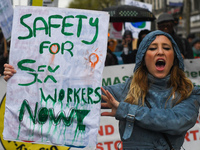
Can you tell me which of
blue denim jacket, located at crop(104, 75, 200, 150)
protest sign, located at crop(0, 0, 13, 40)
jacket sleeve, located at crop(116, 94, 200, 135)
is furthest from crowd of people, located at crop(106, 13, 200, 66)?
jacket sleeve, located at crop(116, 94, 200, 135)

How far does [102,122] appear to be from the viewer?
224 inches

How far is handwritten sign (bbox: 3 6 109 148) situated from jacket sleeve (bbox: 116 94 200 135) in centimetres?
34

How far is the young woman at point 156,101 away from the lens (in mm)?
2762

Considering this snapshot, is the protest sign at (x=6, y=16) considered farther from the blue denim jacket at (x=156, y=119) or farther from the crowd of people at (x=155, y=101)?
the blue denim jacket at (x=156, y=119)

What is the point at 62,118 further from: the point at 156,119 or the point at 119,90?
the point at 156,119

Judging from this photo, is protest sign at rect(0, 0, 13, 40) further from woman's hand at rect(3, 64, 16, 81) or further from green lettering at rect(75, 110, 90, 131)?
green lettering at rect(75, 110, 90, 131)

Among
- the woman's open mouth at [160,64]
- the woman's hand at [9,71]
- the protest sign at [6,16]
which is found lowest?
the woman's hand at [9,71]

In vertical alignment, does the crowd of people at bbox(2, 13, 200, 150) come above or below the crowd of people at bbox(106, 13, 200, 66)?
below

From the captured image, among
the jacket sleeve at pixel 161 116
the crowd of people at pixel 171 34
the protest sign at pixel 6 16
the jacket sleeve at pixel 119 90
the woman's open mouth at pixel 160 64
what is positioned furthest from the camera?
the crowd of people at pixel 171 34

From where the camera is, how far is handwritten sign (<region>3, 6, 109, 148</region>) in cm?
308

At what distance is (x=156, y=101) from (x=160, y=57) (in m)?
0.30

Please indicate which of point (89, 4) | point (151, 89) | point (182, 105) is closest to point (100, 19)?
point (151, 89)

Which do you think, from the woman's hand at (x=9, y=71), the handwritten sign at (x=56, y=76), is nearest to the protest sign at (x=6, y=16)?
the handwritten sign at (x=56, y=76)

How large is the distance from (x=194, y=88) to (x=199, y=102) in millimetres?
106
